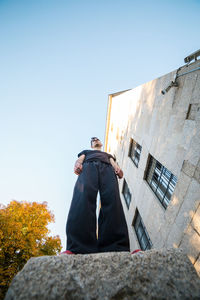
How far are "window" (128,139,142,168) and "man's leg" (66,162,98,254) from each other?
4690 mm

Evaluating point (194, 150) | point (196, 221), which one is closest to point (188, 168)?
point (194, 150)

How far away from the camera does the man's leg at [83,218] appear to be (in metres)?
1.96

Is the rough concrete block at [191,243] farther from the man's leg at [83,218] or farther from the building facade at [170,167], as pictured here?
the man's leg at [83,218]

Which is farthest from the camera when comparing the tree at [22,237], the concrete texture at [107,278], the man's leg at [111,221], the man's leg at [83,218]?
the tree at [22,237]

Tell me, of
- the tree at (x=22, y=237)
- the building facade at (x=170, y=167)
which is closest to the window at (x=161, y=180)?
the building facade at (x=170, y=167)

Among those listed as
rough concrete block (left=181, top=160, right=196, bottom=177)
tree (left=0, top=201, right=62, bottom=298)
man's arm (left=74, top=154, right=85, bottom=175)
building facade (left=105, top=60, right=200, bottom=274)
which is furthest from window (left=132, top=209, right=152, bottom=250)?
tree (left=0, top=201, right=62, bottom=298)

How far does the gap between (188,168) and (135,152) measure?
464 centimetres

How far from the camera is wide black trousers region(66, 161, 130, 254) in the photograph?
2012 mm

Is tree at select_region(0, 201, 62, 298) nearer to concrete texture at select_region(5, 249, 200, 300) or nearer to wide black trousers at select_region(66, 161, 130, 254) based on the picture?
wide black trousers at select_region(66, 161, 130, 254)

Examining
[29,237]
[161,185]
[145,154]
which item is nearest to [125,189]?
[145,154]

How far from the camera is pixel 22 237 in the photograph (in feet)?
31.2

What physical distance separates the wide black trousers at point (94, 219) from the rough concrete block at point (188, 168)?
5.37ft

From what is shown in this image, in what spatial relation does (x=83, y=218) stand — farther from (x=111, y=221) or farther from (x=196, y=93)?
(x=196, y=93)

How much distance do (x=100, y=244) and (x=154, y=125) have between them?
4.34m
